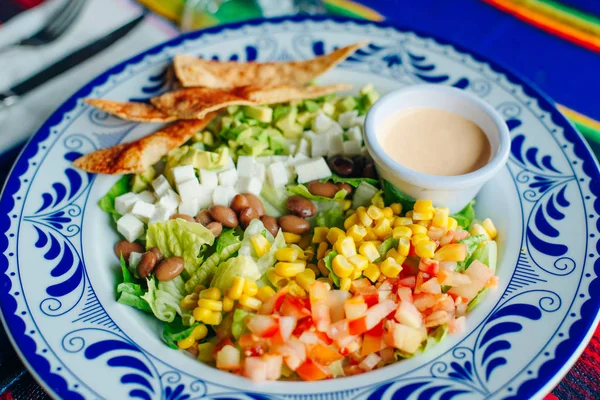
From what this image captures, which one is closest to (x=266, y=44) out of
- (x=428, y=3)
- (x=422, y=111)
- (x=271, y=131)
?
(x=271, y=131)

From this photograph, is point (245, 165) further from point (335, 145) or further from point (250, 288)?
point (250, 288)

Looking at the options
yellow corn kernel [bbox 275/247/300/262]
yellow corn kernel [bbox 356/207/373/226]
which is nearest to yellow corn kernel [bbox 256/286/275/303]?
yellow corn kernel [bbox 275/247/300/262]

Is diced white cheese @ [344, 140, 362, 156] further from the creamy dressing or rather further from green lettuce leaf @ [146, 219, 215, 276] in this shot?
green lettuce leaf @ [146, 219, 215, 276]

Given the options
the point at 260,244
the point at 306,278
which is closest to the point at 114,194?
the point at 260,244

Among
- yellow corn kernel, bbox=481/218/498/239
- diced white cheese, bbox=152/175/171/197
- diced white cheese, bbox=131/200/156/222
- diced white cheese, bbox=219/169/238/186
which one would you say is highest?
diced white cheese, bbox=152/175/171/197

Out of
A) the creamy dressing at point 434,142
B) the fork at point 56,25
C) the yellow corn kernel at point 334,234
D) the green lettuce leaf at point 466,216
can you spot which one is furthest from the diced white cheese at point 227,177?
the fork at point 56,25

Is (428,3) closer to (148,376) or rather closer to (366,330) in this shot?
(366,330)
